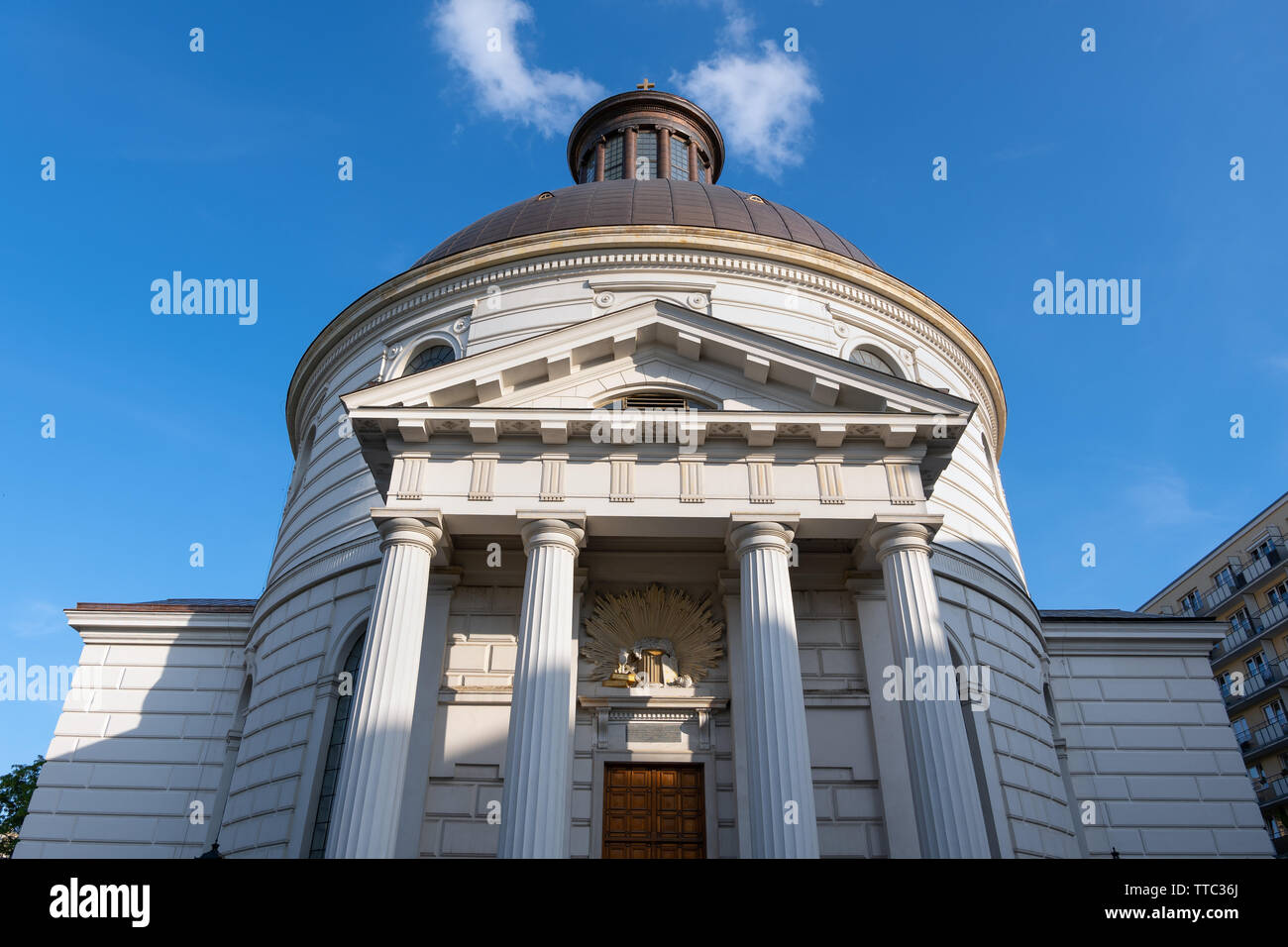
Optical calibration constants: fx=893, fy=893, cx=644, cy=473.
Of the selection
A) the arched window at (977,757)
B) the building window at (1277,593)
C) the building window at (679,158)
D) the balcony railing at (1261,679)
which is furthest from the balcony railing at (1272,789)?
the building window at (679,158)

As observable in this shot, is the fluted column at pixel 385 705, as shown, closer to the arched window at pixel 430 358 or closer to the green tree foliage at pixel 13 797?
the arched window at pixel 430 358

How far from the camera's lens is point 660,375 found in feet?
52.6

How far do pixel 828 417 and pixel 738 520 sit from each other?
225 cm

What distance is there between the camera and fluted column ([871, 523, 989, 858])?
11664 millimetres

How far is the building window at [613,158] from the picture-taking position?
3762 cm

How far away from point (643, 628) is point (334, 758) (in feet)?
20.3

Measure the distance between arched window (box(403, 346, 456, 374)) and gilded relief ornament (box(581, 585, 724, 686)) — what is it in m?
8.49

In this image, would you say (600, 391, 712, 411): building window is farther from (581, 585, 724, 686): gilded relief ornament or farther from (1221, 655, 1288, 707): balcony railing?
(1221, 655, 1288, 707): balcony railing

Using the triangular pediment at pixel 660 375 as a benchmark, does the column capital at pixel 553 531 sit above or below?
below

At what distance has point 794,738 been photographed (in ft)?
39.2

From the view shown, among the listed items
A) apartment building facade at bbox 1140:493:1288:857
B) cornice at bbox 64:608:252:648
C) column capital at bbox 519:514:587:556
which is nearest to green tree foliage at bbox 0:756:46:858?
cornice at bbox 64:608:252:648
